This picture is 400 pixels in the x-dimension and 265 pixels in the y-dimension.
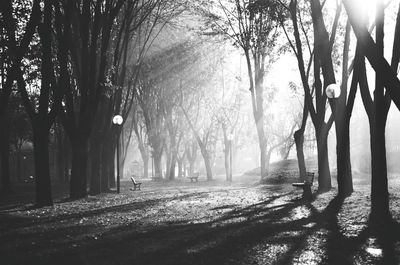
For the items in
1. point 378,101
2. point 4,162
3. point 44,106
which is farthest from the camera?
point 4,162

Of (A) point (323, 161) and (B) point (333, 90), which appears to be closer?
(B) point (333, 90)

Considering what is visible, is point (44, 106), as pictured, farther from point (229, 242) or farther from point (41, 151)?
point (229, 242)

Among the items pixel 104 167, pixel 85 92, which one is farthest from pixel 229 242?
pixel 104 167

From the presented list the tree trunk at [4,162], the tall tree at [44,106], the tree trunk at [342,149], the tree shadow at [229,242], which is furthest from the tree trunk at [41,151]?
the tree trunk at [4,162]

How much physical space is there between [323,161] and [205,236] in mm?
10319

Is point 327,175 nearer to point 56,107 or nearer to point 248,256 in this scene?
point 56,107

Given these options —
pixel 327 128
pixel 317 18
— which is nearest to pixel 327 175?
pixel 327 128

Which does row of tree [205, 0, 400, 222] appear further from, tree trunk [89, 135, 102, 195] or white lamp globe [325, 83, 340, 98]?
tree trunk [89, 135, 102, 195]

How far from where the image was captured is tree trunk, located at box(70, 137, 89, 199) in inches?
643

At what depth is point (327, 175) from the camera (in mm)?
17609

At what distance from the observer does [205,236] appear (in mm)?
7977

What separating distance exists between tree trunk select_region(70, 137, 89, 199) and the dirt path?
13.8 ft

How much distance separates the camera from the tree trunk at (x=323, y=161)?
1692 cm

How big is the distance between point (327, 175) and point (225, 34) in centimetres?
1003
